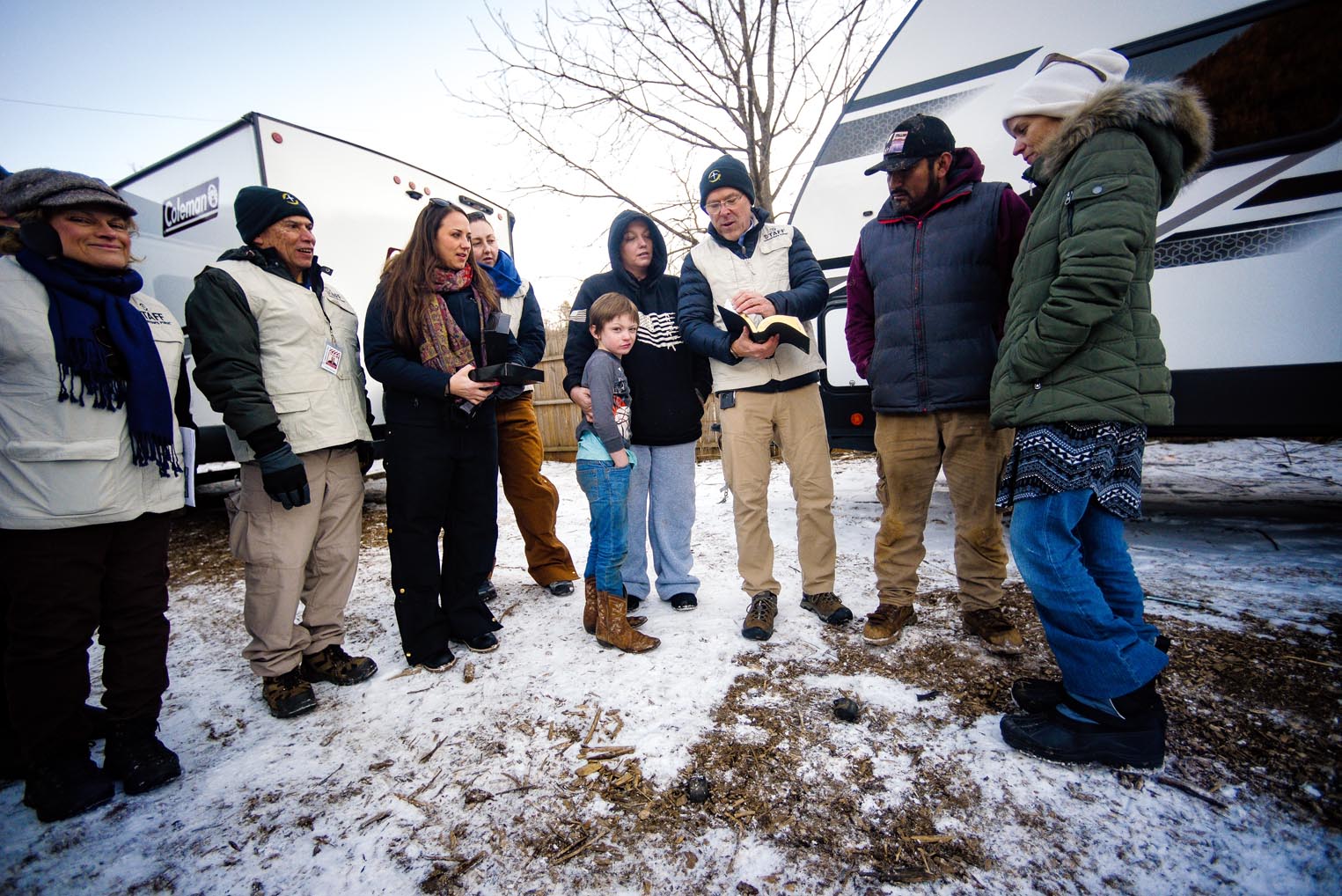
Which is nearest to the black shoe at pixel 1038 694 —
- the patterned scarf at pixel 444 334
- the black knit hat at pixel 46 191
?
the patterned scarf at pixel 444 334

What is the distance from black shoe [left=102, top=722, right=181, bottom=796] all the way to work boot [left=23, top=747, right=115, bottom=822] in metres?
0.04

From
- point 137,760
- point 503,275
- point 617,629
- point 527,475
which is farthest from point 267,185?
point 617,629

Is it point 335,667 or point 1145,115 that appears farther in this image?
point 335,667

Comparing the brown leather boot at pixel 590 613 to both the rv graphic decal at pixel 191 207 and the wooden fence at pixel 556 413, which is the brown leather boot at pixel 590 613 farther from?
the wooden fence at pixel 556 413

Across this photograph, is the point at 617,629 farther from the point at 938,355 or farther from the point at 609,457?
the point at 938,355

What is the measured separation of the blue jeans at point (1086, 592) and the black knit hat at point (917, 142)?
1.44 metres

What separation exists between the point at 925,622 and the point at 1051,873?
1.35 metres

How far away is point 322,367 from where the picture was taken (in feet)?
7.55

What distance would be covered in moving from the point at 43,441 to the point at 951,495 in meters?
3.28

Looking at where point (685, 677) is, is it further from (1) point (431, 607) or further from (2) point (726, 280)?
(2) point (726, 280)

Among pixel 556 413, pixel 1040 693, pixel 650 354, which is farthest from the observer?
pixel 556 413

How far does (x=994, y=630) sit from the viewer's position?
2.30m

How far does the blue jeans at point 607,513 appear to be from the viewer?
257 cm

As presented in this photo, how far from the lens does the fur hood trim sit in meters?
1.48
